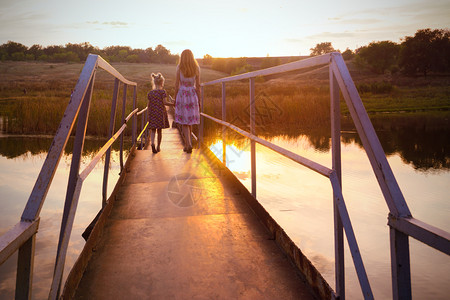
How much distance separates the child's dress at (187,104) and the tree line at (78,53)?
98562 millimetres

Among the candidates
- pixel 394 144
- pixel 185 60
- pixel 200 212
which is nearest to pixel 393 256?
pixel 200 212

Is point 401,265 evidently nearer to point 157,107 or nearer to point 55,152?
point 55,152

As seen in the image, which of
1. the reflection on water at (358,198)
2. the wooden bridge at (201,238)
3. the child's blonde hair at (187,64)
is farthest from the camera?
the child's blonde hair at (187,64)

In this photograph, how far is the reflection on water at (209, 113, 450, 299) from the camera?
13.2 feet

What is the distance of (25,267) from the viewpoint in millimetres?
1094

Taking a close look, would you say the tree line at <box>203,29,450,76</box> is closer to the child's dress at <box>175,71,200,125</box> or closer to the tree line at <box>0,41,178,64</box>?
the child's dress at <box>175,71,200,125</box>

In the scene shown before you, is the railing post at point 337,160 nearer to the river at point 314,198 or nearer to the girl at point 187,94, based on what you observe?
the river at point 314,198

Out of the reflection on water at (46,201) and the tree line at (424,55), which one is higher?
the tree line at (424,55)

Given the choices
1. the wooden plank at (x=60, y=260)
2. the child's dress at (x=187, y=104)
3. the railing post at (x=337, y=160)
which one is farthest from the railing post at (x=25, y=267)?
the child's dress at (x=187, y=104)

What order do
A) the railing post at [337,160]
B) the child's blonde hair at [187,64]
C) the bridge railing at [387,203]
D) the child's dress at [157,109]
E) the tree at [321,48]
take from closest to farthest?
the bridge railing at [387,203]
the railing post at [337,160]
the child's blonde hair at [187,64]
the child's dress at [157,109]
the tree at [321,48]

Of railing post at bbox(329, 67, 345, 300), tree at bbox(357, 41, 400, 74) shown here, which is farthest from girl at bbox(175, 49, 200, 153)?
tree at bbox(357, 41, 400, 74)

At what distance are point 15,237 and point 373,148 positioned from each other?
1102 mm

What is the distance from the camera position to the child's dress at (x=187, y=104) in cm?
615

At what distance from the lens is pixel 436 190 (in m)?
7.12
